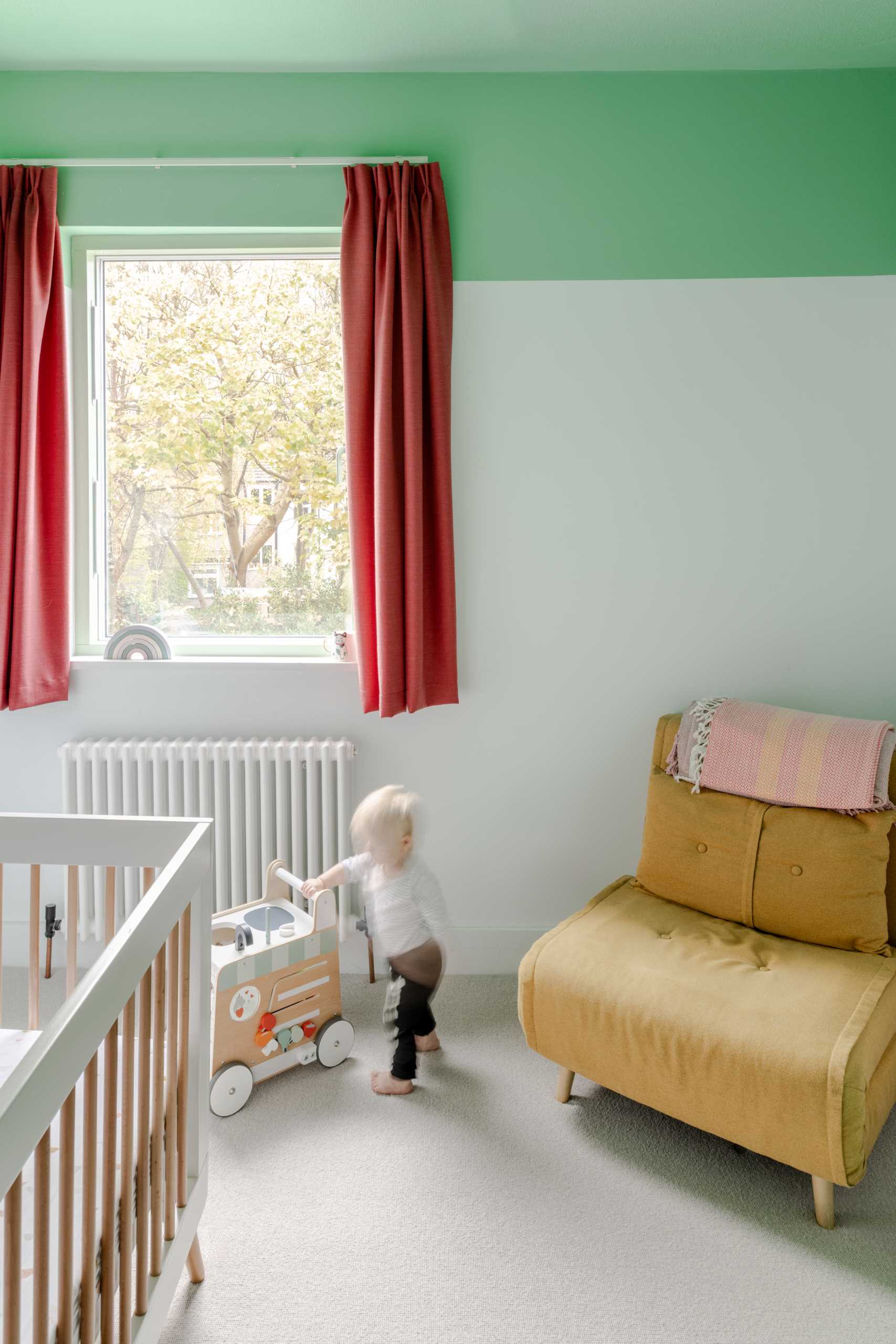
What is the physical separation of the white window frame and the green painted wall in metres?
0.09

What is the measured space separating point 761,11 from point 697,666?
1614 millimetres

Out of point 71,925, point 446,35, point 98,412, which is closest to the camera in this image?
point 71,925

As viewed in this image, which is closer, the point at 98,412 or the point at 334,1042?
the point at 334,1042

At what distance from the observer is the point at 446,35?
217 centimetres

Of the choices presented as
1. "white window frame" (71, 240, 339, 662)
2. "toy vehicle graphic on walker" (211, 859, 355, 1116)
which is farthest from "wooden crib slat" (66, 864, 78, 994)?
"white window frame" (71, 240, 339, 662)

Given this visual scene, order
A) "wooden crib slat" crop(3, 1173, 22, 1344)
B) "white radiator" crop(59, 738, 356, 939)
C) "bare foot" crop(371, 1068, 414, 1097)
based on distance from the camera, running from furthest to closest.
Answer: "white radiator" crop(59, 738, 356, 939) → "bare foot" crop(371, 1068, 414, 1097) → "wooden crib slat" crop(3, 1173, 22, 1344)

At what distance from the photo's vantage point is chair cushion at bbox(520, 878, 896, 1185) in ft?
4.95

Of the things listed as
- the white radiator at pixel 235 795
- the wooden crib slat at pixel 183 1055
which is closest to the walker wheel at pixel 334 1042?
the white radiator at pixel 235 795

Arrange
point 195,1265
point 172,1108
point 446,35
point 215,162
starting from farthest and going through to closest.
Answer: point 215,162 → point 446,35 → point 195,1265 → point 172,1108

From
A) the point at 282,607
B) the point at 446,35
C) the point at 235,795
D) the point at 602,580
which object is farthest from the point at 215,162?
the point at 235,795

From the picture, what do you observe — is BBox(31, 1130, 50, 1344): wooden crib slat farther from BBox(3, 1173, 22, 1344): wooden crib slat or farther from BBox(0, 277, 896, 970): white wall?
BBox(0, 277, 896, 970): white wall

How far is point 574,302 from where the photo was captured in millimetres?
2361

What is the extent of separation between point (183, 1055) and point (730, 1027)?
983 millimetres

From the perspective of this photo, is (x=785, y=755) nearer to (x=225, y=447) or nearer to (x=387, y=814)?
(x=387, y=814)
